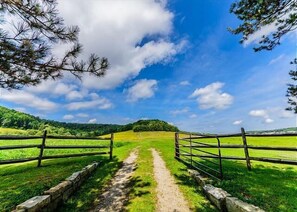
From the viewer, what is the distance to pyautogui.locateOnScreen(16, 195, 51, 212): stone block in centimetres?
397

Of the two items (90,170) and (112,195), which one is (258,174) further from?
(90,170)

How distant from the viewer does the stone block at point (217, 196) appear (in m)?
4.80

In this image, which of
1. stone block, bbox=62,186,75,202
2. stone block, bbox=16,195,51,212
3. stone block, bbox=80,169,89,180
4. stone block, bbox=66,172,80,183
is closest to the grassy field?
stone block, bbox=62,186,75,202

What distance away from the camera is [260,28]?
952cm

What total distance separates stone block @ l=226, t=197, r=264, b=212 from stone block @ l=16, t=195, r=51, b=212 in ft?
13.5

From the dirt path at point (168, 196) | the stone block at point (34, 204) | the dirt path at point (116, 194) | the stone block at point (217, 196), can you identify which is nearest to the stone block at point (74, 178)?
the dirt path at point (116, 194)

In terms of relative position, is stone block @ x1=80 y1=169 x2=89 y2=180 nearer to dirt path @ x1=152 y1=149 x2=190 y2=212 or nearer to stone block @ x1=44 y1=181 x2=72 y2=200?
stone block @ x1=44 y1=181 x2=72 y2=200

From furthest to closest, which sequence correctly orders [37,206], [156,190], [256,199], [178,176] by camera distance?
[178,176] < [156,190] < [256,199] < [37,206]

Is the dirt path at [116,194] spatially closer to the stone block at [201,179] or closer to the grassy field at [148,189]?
the grassy field at [148,189]

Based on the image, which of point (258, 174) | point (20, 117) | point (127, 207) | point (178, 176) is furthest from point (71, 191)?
point (20, 117)

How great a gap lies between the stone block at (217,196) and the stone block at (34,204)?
4.04 metres

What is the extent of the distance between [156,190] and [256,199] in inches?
118

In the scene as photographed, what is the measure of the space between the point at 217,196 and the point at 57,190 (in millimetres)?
4059

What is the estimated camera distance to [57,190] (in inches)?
205
